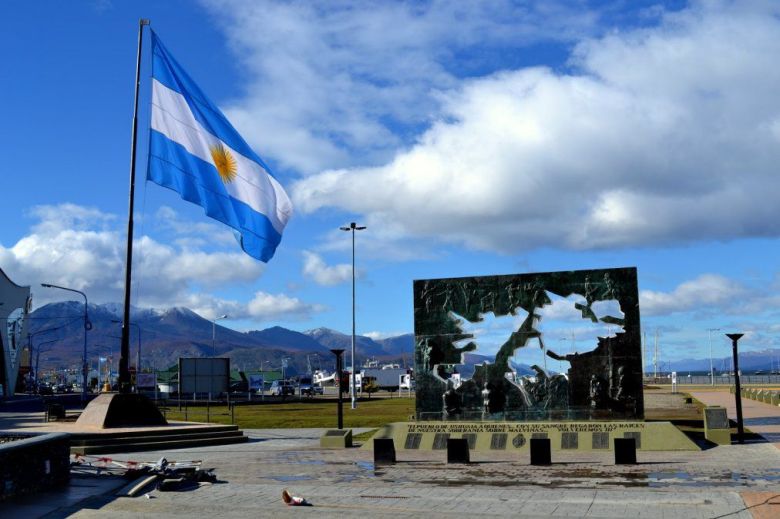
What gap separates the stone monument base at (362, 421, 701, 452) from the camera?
90.1 ft

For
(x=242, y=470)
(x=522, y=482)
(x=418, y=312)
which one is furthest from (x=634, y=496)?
(x=418, y=312)

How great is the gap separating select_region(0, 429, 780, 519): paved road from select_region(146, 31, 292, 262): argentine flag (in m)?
8.05

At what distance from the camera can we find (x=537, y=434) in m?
28.1

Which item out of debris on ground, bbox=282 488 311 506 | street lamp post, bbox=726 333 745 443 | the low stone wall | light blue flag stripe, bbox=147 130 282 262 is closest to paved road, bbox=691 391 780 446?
street lamp post, bbox=726 333 745 443

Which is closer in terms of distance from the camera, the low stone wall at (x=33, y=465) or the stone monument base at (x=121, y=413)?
the low stone wall at (x=33, y=465)

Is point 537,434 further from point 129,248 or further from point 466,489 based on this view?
point 129,248

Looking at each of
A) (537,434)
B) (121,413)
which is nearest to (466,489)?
(537,434)

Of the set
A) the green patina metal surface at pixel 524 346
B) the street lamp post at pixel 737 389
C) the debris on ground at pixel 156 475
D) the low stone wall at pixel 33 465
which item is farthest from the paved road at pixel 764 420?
the low stone wall at pixel 33 465

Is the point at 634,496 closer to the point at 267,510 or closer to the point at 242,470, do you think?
the point at 267,510

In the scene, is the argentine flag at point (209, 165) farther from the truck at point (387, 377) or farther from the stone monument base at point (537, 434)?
the truck at point (387, 377)

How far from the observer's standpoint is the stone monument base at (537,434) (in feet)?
90.1

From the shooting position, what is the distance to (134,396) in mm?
33000

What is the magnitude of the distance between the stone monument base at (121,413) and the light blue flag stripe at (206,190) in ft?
27.8

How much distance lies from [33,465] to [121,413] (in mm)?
14124
